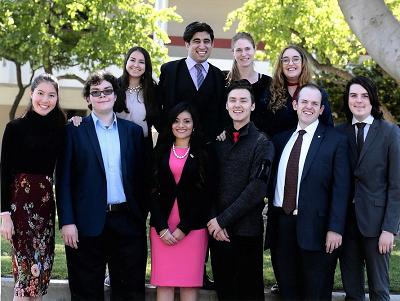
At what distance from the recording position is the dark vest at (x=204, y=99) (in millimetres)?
5594

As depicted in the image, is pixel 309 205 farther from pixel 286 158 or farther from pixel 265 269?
pixel 265 269

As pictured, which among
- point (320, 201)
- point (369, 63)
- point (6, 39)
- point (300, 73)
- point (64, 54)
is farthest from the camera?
point (64, 54)

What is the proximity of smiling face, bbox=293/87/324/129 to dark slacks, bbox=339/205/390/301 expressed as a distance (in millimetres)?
878

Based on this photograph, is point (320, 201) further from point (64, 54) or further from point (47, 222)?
point (64, 54)

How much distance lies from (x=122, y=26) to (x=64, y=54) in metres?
5.07

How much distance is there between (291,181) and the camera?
468cm

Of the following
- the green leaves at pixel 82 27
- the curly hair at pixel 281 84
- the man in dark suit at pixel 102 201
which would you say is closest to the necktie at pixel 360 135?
the curly hair at pixel 281 84

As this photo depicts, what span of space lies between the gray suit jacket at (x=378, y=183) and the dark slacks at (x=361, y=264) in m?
0.11

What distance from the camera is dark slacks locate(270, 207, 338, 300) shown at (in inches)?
179

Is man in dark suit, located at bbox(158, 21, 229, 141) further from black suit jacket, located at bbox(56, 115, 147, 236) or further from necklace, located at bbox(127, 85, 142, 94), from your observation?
black suit jacket, located at bbox(56, 115, 147, 236)

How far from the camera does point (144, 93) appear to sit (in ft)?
17.9

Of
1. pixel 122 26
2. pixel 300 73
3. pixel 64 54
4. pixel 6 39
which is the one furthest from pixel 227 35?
pixel 300 73

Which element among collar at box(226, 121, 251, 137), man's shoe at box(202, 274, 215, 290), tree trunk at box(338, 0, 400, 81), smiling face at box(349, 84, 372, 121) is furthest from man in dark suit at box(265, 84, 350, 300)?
tree trunk at box(338, 0, 400, 81)

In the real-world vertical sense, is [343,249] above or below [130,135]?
below
